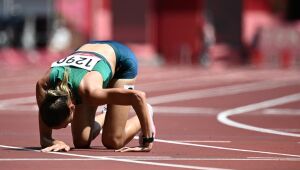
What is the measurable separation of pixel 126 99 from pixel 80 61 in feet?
2.55

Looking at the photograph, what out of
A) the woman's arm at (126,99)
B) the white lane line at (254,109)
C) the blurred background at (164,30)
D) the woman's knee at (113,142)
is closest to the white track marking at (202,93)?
the white lane line at (254,109)

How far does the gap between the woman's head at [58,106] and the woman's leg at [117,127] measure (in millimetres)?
1089

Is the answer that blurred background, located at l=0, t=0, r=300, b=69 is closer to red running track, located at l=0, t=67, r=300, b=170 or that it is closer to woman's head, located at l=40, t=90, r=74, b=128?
red running track, located at l=0, t=67, r=300, b=170

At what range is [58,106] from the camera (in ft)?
35.3

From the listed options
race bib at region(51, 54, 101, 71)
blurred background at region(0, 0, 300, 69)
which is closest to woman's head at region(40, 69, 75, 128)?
race bib at region(51, 54, 101, 71)

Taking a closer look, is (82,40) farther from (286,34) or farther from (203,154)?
(203,154)

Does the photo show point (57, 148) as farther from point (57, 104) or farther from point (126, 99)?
point (126, 99)

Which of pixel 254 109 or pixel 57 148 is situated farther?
pixel 254 109

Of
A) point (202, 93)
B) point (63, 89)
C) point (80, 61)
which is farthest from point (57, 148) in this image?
point (202, 93)

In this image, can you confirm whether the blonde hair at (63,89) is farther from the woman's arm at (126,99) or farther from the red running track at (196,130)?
the red running track at (196,130)

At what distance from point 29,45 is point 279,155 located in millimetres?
32863

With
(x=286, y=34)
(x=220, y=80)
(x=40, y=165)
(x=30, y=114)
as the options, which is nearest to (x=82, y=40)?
(x=286, y=34)

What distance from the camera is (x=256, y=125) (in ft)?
51.9

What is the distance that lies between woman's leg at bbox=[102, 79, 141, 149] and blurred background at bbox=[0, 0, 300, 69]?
98.5ft
